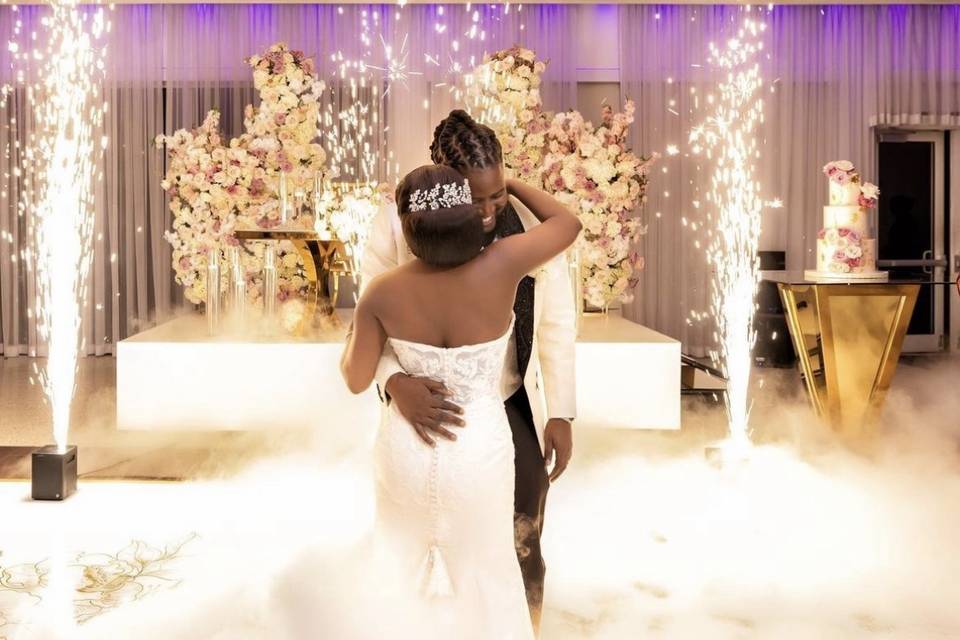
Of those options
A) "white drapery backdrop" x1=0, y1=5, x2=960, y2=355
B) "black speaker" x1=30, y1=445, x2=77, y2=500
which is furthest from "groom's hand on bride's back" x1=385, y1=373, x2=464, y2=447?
"white drapery backdrop" x1=0, y1=5, x2=960, y2=355

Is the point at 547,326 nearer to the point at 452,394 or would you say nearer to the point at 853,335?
the point at 452,394

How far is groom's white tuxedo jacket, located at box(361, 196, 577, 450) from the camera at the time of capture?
2.41 metres

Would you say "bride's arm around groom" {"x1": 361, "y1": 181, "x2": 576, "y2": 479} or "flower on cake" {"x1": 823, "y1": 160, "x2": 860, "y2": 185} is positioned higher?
"flower on cake" {"x1": 823, "y1": 160, "x2": 860, "y2": 185}

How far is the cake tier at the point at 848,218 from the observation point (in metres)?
6.02

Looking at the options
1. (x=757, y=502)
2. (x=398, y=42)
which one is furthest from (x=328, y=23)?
(x=757, y=502)

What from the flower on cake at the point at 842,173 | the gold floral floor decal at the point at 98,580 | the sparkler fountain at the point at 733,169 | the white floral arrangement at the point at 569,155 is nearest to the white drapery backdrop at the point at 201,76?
the sparkler fountain at the point at 733,169

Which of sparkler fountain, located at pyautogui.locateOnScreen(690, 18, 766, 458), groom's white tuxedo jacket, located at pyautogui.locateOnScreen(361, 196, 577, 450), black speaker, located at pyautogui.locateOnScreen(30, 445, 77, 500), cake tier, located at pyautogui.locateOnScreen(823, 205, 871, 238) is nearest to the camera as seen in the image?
groom's white tuxedo jacket, located at pyautogui.locateOnScreen(361, 196, 577, 450)

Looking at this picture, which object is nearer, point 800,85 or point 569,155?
point 569,155

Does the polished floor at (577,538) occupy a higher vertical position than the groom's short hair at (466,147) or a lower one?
lower

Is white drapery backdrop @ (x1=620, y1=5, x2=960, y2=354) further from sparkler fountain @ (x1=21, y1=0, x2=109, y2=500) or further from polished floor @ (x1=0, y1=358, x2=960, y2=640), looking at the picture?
sparkler fountain @ (x1=21, y1=0, x2=109, y2=500)

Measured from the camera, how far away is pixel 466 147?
2.18 metres

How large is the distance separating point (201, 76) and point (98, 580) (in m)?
7.16

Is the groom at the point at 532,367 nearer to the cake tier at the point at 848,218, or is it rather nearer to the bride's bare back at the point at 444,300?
the bride's bare back at the point at 444,300

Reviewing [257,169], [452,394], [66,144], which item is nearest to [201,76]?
[66,144]
